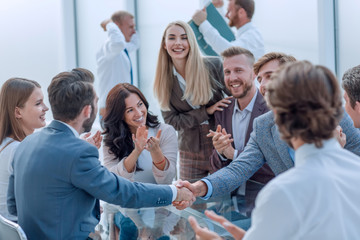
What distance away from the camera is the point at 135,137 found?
2.87 m

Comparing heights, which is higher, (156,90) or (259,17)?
(259,17)

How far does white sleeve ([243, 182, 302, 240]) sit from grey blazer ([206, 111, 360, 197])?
1.12 meters

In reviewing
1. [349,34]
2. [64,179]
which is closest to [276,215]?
[64,179]

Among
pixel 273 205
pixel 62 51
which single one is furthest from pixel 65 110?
pixel 62 51

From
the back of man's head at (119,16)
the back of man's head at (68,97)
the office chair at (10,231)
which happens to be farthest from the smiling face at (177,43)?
the back of man's head at (119,16)

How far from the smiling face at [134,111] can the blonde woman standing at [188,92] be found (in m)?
0.45

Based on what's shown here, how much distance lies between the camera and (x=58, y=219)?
1.75m

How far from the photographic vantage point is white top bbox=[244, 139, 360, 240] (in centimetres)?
108

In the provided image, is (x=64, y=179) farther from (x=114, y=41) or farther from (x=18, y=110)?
(x=114, y=41)

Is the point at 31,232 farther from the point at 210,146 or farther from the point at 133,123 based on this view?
the point at 210,146

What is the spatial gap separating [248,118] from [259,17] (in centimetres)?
208

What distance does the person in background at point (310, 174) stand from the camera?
3.55 ft

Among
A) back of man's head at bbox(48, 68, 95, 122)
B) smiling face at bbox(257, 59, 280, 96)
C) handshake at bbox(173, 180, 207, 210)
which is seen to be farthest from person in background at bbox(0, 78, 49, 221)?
smiling face at bbox(257, 59, 280, 96)

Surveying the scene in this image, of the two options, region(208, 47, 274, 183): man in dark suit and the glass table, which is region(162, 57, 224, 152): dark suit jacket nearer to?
region(208, 47, 274, 183): man in dark suit
